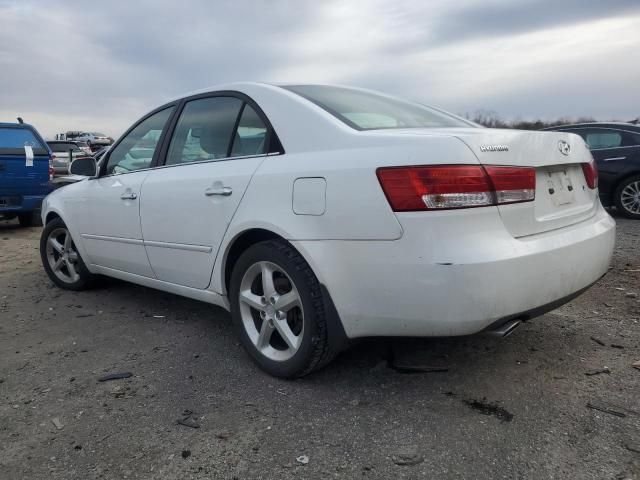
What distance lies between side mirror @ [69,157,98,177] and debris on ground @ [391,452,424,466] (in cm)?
334

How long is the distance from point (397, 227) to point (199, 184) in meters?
1.41

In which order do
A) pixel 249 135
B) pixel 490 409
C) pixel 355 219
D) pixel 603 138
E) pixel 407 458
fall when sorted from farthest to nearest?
pixel 603 138, pixel 249 135, pixel 490 409, pixel 355 219, pixel 407 458

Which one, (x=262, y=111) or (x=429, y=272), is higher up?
(x=262, y=111)

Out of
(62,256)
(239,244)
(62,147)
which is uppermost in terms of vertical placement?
(62,147)

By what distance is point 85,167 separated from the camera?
4.27 meters

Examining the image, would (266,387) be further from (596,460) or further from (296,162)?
(596,460)

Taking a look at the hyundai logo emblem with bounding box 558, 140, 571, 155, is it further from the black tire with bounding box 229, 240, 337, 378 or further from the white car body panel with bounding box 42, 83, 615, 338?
the black tire with bounding box 229, 240, 337, 378

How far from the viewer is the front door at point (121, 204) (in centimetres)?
370

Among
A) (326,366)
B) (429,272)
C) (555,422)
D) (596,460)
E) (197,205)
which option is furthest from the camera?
(197,205)

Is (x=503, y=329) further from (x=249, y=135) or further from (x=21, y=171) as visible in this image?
(x=21, y=171)

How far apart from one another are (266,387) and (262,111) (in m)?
1.49

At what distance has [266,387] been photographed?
8.87 feet

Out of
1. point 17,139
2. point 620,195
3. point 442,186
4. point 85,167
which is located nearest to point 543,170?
point 442,186

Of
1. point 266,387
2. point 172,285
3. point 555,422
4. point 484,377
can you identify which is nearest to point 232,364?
point 266,387
